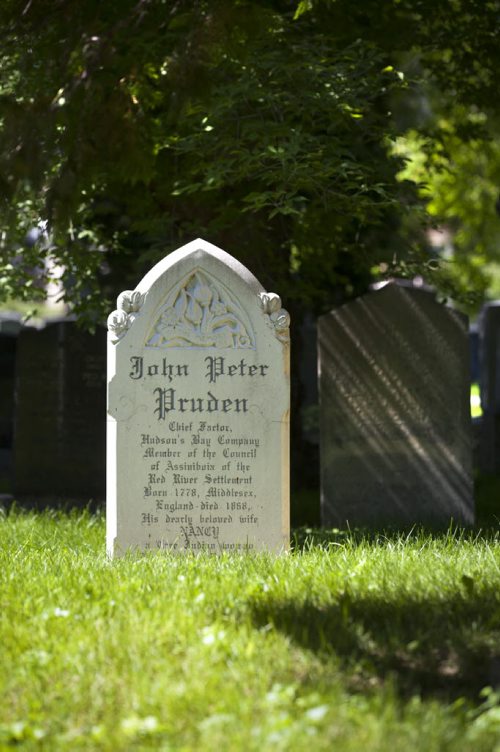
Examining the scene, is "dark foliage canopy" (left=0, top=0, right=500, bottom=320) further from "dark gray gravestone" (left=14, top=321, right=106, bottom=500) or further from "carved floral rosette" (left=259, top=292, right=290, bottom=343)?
"carved floral rosette" (left=259, top=292, right=290, bottom=343)

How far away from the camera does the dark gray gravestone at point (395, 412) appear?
8508 millimetres

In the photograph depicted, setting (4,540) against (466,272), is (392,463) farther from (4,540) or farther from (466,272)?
(466,272)

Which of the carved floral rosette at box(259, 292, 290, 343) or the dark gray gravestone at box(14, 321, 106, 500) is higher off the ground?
the carved floral rosette at box(259, 292, 290, 343)

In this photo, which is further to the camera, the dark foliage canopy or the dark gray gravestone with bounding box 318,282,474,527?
the dark gray gravestone with bounding box 318,282,474,527

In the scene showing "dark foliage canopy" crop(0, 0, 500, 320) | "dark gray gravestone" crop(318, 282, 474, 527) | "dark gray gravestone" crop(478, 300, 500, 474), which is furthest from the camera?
"dark gray gravestone" crop(478, 300, 500, 474)

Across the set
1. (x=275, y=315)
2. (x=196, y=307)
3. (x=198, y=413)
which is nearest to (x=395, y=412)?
(x=275, y=315)

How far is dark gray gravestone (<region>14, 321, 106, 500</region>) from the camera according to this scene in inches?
420

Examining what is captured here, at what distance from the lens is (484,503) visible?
408 inches

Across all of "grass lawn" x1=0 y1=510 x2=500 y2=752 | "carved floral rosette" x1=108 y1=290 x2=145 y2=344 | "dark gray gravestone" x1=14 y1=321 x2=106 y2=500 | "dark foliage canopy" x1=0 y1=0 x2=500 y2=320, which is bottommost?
"grass lawn" x1=0 y1=510 x2=500 y2=752

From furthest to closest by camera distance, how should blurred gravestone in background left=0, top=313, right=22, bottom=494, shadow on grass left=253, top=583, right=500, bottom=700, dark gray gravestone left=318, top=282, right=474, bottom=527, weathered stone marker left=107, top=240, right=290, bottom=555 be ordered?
1. blurred gravestone in background left=0, top=313, right=22, bottom=494
2. dark gray gravestone left=318, top=282, right=474, bottom=527
3. weathered stone marker left=107, top=240, right=290, bottom=555
4. shadow on grass left=253, top=583, right=500, bottom=700

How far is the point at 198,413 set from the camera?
6816 millimetres

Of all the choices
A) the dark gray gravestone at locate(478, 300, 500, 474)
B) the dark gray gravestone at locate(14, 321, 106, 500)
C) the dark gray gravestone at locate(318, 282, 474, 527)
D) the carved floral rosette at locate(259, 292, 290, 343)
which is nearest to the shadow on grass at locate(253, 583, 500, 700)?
the carved floral rosette at locate(259, 292, 290, 343)

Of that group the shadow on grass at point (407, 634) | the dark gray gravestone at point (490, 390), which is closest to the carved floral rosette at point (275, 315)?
the shadow on grass at point (407, 634)

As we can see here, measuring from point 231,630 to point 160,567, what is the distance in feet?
4.29
